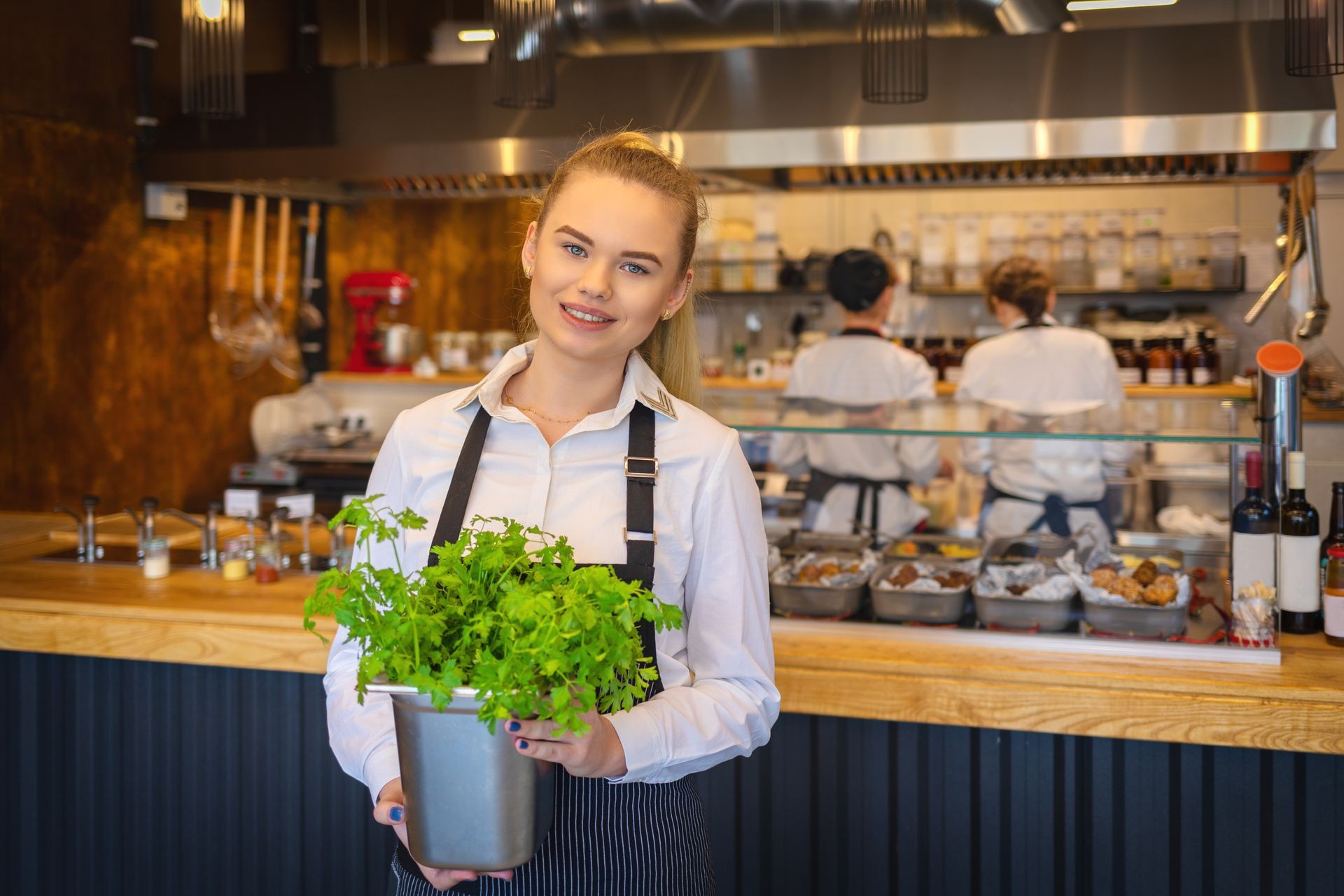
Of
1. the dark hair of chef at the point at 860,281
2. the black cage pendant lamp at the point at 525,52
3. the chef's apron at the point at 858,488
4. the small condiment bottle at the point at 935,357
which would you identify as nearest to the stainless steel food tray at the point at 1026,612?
the chef's apron at the point at 858,488

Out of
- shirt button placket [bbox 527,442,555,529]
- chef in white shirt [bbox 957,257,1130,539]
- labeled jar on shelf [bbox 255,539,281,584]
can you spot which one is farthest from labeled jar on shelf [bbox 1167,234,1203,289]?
shirt button placket [bbox 527,442,555,529]

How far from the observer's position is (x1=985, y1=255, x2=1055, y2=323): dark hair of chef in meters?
4.29

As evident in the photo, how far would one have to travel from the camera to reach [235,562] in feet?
9.43

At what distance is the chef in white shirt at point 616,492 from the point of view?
1.40 meters

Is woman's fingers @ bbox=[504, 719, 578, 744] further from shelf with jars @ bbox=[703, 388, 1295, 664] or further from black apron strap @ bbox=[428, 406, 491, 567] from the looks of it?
shelf with jars @ bbox=[703, 388, 1295, 664]

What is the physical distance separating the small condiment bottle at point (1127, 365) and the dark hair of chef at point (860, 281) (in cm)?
216

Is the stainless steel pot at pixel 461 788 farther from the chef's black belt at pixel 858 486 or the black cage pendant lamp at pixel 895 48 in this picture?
the black cage pendant lamp at pixel 895 48

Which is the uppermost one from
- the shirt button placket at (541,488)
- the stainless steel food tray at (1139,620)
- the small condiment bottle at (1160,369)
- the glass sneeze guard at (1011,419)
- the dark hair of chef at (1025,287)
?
the dark hair of chef at (1025,287)

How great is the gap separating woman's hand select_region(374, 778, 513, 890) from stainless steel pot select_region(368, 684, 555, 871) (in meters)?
0.03

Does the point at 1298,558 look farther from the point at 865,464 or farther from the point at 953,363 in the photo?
the point at 953,363

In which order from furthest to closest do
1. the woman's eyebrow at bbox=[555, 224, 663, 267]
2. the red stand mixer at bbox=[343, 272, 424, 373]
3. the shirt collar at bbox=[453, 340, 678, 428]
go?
the red stand mixer at bbox=[343, 272, 424, 373] < the shirt collar at bbox=[453, 340, 678, 428] < the woman's eyebrow at bbox=[555, 224, 663, 267]

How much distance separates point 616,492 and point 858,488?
1.81m

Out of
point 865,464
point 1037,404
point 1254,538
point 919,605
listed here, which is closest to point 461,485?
point 919,605

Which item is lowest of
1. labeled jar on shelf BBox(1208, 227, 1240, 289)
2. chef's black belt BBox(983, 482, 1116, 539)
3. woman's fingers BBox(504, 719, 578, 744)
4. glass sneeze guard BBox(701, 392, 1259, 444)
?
woman's fingers BBox(504, 719, 578, 744)
